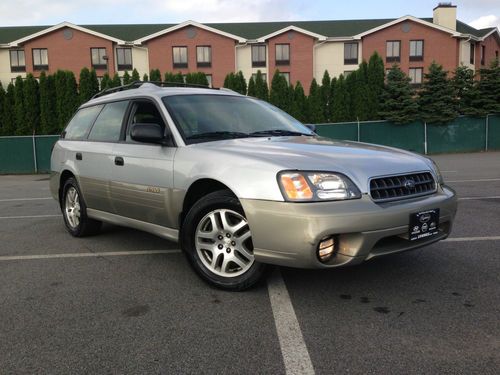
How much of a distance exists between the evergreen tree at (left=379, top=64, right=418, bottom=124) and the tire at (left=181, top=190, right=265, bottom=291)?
2158 cm

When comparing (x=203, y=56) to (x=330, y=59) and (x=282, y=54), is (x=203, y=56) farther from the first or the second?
(x=330, y=59)

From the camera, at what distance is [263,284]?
3.80 meters

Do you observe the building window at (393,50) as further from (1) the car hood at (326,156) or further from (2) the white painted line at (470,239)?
(1) the car hood at (326,156)

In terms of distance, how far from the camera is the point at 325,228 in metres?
3.09

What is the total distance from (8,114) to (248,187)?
23.8 meters

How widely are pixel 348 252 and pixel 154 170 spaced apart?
6.25 feet

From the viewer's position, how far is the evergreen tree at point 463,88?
84.3ft

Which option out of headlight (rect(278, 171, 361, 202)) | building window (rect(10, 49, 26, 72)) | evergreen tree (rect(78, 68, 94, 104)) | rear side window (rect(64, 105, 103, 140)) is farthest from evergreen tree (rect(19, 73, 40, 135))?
headlight (rect(278, 171, 361, 202))

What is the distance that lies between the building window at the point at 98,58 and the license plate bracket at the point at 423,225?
131 ft

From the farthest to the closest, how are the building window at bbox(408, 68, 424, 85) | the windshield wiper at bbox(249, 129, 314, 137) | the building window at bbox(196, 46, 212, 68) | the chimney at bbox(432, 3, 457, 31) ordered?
the chimney at bbox(432, 3, 457, 31) → the building window at bbox(408, 68, 424, 85) → the building window at bbox(196, 46, 212, 68) → the windshield wiper at bbox(249, 129, 314, 137)

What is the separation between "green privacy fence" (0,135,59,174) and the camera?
757 inches

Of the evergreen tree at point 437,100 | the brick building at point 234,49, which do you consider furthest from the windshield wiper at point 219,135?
the brick building at point 234,49

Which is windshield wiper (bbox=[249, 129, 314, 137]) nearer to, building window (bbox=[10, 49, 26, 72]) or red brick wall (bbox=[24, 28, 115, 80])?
red brick wall (bbox=[24, 28, 115, 80])

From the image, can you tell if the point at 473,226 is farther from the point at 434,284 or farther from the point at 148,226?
the point at 148,226
